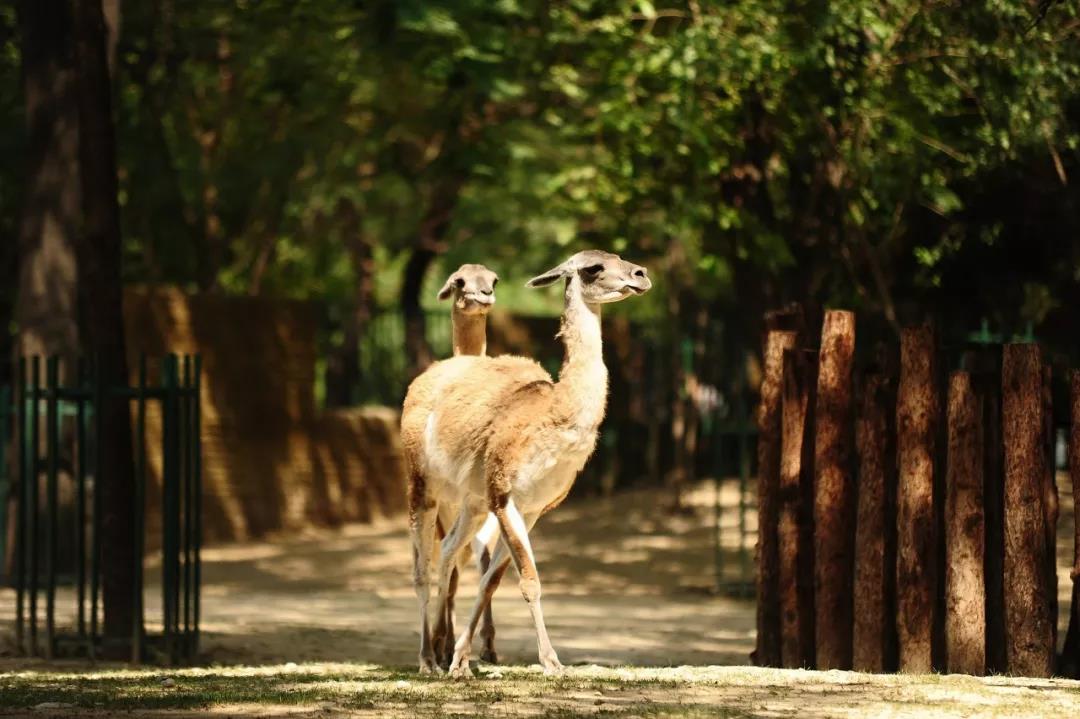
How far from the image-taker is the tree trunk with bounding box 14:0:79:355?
57.0 ft

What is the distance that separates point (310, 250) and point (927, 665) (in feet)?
74.2

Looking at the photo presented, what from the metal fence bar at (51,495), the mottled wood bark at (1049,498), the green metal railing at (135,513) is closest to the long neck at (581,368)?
the mottled wood bark at (1049,498)

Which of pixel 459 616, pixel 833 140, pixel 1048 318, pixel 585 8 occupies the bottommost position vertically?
pixel 459 616

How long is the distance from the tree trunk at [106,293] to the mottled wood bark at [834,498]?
185 inches

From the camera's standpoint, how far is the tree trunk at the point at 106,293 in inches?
506

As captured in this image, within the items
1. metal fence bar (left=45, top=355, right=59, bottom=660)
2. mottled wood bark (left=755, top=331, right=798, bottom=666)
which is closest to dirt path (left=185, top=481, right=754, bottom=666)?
metal fence bar (left=45, top=355, right=59, bottom=660)

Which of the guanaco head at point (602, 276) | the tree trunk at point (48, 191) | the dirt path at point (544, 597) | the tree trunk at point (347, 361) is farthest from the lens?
the tree trunk at point (347, 361)

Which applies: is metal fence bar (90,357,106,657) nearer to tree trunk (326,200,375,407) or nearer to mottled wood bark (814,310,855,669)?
mottled wood bark (814,310,855,669)

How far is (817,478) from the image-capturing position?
11305mm

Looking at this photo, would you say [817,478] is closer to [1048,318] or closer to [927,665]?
[927,665]

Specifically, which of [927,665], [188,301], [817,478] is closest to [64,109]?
[188,301]

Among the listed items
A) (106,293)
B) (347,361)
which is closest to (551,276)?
(106,293)

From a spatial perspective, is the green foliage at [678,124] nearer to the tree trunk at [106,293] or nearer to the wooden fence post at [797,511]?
the wooden fence post at [797,511]

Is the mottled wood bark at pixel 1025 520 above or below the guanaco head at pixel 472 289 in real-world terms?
below
